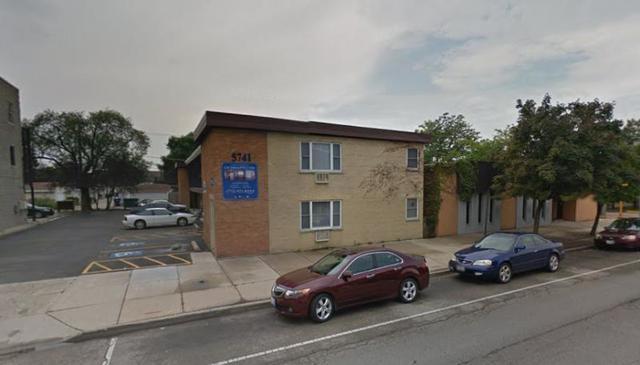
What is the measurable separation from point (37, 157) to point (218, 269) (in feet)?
132

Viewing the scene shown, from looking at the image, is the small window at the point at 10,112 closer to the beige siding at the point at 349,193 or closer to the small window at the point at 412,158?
the beige siding at the point at 349,193

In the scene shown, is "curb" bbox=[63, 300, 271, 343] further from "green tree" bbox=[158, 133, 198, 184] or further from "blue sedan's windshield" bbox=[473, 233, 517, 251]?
"green tree" bbox=[158, 133, 198, 184]

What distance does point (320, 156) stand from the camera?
14.1 meters

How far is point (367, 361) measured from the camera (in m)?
4.97

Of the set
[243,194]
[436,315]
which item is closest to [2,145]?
[243,194]

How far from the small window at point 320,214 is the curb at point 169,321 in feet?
20.6

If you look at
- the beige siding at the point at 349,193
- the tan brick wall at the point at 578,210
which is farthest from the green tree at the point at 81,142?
the tan brick wall at the point at 578,210

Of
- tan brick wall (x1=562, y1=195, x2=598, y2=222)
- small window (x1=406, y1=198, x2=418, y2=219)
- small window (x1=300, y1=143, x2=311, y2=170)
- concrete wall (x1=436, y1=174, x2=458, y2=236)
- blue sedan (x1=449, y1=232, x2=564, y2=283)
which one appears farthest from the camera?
tan brick wall (x1=562, y1=195, x2=598, y2=222)

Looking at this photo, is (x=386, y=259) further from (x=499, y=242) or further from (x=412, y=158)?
(x=412, y=158)

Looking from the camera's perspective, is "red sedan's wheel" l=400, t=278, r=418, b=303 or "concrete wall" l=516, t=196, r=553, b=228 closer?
"red sedan's wheel" l=400, t=278, r=418, b=303

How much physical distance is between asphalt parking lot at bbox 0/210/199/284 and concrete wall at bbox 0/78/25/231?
151 inches

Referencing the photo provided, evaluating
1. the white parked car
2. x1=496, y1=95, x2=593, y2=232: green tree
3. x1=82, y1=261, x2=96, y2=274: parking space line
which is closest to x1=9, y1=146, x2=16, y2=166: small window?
the white parked car

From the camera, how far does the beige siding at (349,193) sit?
13.2 meters

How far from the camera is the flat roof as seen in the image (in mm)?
11961
